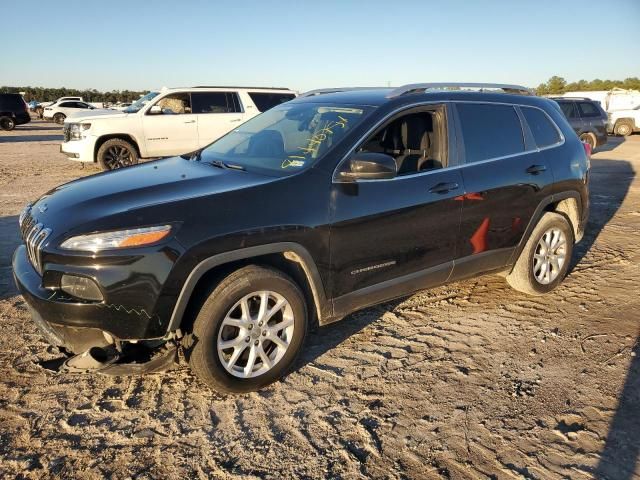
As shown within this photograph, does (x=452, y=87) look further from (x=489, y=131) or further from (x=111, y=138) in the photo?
(x=111, y=138)

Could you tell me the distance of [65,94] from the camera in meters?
60.8

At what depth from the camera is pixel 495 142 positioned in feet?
14.0

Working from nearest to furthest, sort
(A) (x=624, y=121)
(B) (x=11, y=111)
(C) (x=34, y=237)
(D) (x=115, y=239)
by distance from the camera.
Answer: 1. (D) (x=115, y=239)
2. (C) (x=34, y=237)
3. (A) (x=624, y=121)
4. (B) (x=11, y=111)

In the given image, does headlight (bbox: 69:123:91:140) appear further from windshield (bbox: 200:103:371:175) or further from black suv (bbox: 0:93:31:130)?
black suv (bbox: 0:93:31:130)

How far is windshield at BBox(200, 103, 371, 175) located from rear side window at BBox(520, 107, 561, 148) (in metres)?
1.83

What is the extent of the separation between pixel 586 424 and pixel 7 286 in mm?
4799

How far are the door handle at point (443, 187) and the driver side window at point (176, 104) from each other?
895cm

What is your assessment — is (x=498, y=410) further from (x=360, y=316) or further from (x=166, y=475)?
(x=166, y=475)

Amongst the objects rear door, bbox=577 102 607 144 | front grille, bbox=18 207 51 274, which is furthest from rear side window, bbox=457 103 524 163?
rear door, bbox=577 102 607 144

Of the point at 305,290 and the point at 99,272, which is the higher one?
the point at 99,272

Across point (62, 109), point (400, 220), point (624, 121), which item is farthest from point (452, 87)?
point (62, 109)

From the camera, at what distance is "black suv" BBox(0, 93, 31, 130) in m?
24.7

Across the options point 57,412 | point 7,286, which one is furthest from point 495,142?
point 7,286

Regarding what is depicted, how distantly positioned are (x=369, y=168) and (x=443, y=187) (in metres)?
0.83
